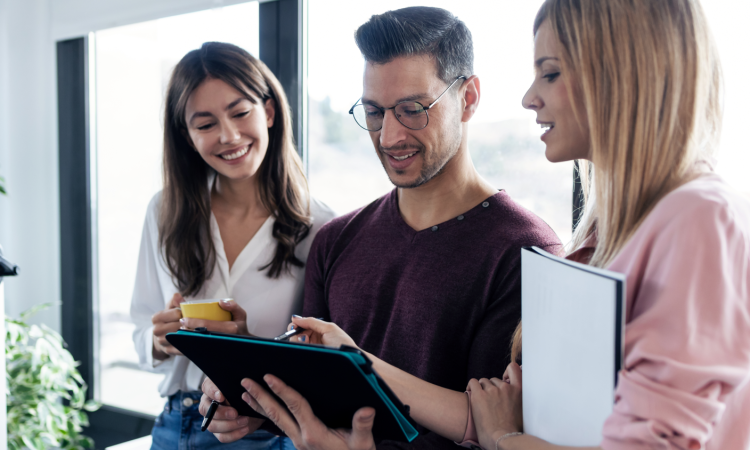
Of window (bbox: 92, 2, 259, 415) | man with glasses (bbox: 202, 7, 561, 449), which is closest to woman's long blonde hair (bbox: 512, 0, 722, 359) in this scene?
man with glasses (bbox: 202, 7, 561, 449)

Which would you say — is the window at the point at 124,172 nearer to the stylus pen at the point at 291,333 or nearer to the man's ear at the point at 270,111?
the man's ear at the point at 270,111

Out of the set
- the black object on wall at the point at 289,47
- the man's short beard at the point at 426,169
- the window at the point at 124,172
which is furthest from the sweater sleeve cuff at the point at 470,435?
the window at the point at 124,172

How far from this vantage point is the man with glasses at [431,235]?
4.12 feet

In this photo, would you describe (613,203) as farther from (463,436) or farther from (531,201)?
(531,201)

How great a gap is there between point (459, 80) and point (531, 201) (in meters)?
0.55

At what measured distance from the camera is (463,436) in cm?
113

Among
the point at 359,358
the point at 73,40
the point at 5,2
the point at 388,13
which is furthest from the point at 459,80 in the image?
the point at 5,2

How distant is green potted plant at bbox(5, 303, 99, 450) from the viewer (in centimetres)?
244

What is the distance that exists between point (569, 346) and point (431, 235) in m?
0.62

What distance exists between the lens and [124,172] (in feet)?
9.29

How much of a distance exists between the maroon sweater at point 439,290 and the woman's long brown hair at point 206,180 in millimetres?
261

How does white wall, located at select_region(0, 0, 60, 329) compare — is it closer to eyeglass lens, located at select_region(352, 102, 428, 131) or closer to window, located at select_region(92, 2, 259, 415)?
window, located at select_region(92, 2, 259, 415)

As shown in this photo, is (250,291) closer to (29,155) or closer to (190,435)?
(190,435)

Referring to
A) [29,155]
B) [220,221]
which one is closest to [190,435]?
[220,221]
